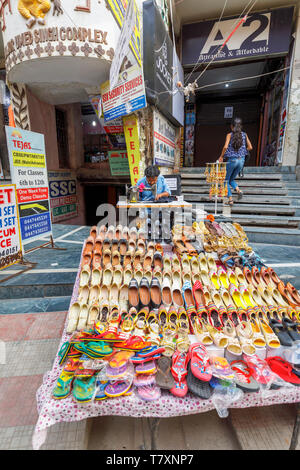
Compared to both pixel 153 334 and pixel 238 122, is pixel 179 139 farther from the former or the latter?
pixel 153 334

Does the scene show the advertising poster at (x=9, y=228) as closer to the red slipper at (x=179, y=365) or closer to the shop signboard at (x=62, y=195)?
the red slipper at (x=179, y=365)

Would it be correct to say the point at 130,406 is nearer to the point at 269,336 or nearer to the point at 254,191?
the point at 269,336

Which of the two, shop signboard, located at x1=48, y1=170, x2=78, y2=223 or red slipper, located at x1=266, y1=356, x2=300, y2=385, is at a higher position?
shop signboard, located at x1=48, y1=170, x2=78, y2=223

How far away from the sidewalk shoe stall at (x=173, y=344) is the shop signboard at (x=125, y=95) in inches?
197

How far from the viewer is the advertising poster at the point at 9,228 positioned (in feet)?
11.0

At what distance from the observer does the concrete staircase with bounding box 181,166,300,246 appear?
530 cm

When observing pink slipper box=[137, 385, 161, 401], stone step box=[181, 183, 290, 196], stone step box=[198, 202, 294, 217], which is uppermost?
stone step box=[181, 183, 290, 196]

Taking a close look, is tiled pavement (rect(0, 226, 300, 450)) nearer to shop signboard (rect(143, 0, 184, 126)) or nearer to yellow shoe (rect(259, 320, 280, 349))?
yellow shoe (rect(259, 320, 280, 349))

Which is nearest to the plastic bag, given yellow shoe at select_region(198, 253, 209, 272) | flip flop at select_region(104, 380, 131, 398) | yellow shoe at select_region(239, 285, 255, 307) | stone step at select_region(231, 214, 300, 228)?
flip flop at select_region(104, 380, 131, 398)

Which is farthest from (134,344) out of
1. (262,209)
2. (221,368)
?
(262,209)

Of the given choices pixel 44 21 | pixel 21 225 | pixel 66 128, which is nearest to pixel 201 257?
pixel 21 225

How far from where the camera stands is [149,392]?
4.64ft

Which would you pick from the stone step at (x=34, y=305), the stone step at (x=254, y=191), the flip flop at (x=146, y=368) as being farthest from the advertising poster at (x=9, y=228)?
the stone step at (x=254, y=191)

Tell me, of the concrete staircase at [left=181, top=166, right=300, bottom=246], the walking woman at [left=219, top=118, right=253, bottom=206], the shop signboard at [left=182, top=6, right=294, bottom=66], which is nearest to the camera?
the concrete staircase at [left=181, top=166, right=300, bottom=246]
